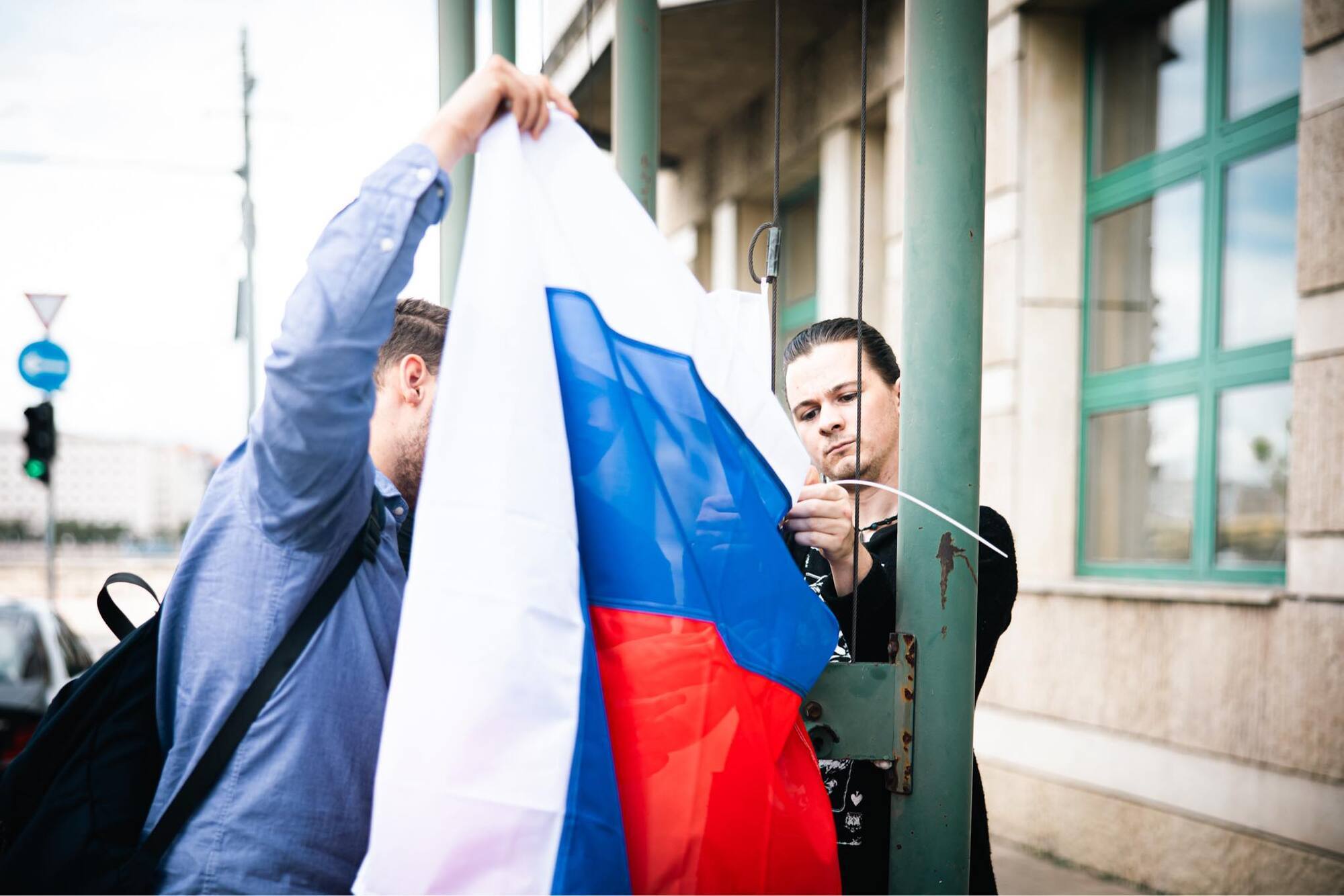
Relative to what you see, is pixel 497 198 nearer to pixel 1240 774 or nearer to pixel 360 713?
pixel 360 713

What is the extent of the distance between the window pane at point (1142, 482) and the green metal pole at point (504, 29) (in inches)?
161

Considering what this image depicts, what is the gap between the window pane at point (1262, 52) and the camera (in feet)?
15.4

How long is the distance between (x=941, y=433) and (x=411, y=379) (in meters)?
0.90

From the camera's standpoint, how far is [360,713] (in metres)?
1.55

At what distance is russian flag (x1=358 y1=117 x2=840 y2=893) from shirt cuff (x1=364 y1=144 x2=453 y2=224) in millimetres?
70

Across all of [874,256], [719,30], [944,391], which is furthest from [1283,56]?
[944,391]

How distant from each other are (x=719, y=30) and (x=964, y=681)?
21.8 feet

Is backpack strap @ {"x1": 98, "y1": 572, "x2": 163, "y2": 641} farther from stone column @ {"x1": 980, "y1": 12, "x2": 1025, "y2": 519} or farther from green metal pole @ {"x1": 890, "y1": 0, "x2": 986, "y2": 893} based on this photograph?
stone column @ {"x1": 980, "y1": 12, "x2": 1025, "y2": 519}

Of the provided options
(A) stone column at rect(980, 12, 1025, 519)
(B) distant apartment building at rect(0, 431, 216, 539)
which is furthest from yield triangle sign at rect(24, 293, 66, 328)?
(B) distant apartment building at rect(0, 431, 216, 539)

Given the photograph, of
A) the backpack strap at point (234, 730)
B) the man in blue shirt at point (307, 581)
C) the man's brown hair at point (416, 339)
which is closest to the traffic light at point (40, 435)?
the man's brown hair at point (416, 339)

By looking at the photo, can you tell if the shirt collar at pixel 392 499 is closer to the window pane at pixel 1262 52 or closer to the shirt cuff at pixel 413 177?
the shirt cuff at pixel 413 177

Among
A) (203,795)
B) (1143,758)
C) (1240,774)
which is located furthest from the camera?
(1143,758)

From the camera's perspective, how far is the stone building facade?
426 cm

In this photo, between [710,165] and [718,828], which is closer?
[718,828]
